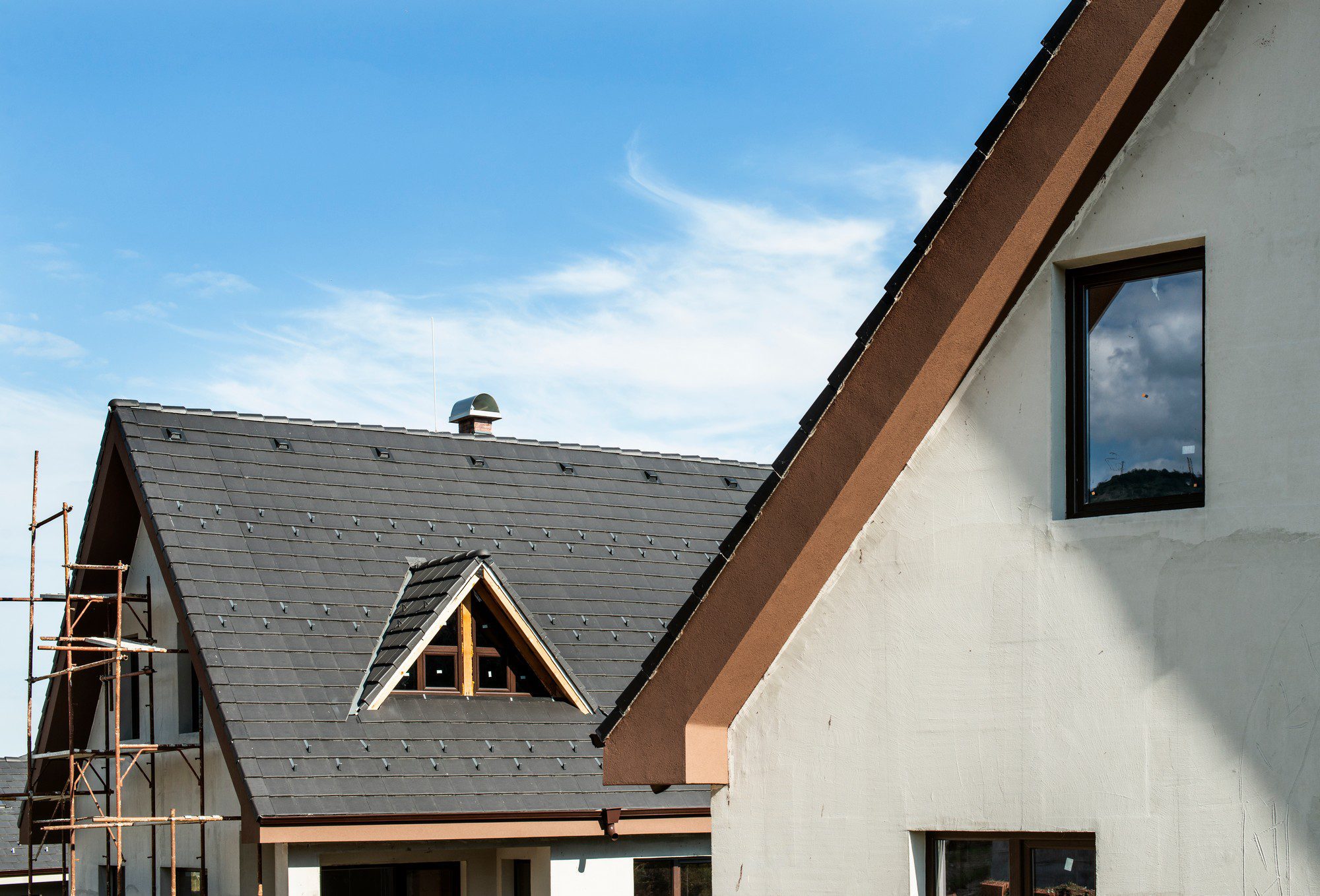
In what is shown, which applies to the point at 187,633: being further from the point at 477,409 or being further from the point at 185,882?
the point at 477,409

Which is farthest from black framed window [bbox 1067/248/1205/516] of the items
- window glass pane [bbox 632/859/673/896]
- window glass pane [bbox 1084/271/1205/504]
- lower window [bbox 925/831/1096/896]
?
window glass pane [bbox 632/859/673/896]

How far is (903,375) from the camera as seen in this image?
651 centimetres

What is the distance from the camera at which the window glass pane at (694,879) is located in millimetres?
16344

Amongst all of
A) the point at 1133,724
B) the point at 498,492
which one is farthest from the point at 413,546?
the point at 1133,724

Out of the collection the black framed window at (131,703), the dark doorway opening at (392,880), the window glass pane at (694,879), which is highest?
the black framed window at (131,703)

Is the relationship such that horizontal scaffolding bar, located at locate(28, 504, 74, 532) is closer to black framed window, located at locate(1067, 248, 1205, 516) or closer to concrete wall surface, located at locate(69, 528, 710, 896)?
concrete wall surface, located at locate(69, 528, 710, 896)

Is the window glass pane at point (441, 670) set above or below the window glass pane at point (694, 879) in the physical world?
above

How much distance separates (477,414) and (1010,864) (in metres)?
16.1

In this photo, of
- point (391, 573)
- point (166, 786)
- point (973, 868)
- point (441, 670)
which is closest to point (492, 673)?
point (441, 670)

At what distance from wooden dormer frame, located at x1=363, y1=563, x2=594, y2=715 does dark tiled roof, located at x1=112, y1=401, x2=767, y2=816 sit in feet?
0.68

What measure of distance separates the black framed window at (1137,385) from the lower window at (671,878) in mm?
10909

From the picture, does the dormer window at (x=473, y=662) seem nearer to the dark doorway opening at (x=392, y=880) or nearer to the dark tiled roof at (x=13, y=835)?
the dark doorway opening at (x=392, y=880)

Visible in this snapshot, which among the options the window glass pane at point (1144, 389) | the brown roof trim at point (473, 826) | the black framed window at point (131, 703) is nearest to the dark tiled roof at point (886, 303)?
the window glass pane at point (1144, 389)

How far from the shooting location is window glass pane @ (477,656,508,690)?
54.5 feet
